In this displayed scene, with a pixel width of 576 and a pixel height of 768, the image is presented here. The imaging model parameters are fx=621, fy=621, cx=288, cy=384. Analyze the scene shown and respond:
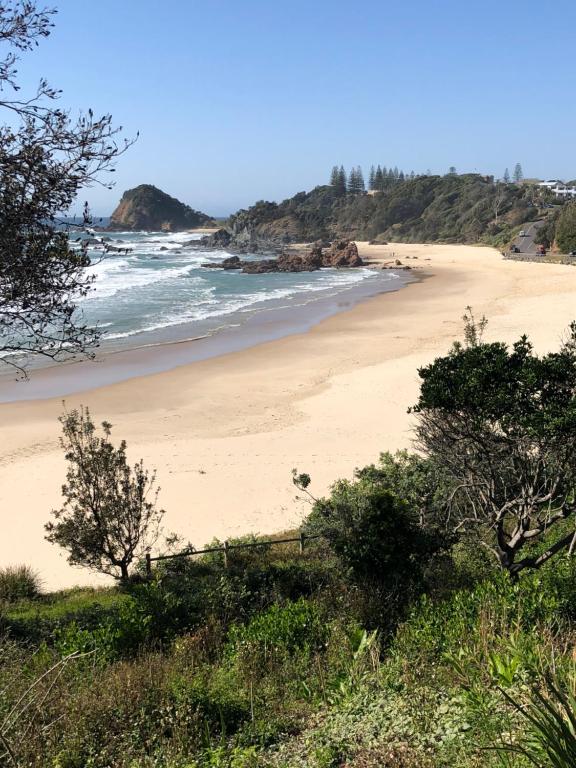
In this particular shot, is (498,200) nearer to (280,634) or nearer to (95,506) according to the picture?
(95,506)

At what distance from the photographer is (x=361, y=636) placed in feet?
21.5

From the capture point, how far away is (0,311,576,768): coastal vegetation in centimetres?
449

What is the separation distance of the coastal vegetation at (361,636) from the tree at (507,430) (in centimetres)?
3

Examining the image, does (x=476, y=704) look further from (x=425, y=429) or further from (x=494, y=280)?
(x=494, y=280)

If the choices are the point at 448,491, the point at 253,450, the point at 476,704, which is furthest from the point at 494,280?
the point at 476,704

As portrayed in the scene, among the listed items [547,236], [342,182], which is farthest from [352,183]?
[547,236]

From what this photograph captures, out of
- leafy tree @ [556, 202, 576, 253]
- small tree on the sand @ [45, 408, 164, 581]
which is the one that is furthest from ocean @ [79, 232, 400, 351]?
leafy tree @ [556, 202, 576, 253]

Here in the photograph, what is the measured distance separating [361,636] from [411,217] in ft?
376

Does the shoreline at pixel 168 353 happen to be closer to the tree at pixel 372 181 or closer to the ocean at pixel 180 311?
the ocean at pixel 180 311

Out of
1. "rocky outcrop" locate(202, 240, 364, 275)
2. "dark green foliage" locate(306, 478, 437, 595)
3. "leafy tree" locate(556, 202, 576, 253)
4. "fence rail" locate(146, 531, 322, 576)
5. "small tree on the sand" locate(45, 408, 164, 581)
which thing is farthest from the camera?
"rocky outcrop" locate(202, 240, 364, 275)

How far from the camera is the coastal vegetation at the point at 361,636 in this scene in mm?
4492

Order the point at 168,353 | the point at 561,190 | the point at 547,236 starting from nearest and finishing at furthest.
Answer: the point at 168,353 < the point at 547,236 < the point at 561,190

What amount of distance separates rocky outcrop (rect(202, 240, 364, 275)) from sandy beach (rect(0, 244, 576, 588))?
3112 cm

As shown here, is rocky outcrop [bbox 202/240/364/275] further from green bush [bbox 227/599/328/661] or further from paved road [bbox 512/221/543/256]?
green bush [bbox 227/599/328/661]
